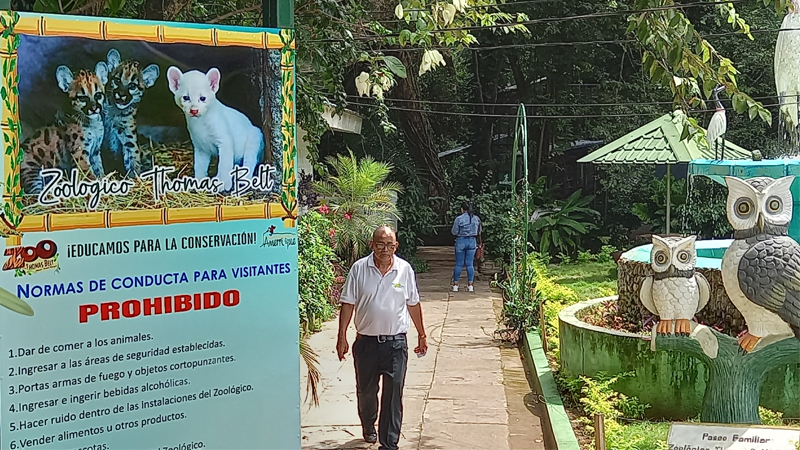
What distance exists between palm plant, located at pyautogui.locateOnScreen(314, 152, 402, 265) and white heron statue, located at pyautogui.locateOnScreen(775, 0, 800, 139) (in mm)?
8208

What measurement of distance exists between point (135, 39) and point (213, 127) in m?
0.43

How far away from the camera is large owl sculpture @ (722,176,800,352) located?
4.32 m

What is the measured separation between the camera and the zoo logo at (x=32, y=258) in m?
2.72

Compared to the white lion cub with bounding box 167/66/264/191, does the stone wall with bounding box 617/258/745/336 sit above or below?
below

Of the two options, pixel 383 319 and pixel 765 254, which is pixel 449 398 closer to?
pixel 383 319

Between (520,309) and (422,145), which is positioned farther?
(422,145)

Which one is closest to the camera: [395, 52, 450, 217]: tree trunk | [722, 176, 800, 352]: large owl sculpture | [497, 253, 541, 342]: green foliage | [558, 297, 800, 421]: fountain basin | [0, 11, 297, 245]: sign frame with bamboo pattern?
[0, 11, 297, 245]: sign frame with bamboo pattern

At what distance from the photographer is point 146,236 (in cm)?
299

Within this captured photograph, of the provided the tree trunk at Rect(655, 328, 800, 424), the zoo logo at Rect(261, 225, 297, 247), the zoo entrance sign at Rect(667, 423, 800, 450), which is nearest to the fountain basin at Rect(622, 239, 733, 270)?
the tree trunk at Rect(655, 328, 800, 424)

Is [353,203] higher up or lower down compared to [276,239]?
lower down

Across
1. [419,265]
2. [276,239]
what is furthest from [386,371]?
[419,265]

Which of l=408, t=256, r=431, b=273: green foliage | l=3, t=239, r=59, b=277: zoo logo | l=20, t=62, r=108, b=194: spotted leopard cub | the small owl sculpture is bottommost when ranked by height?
l=408, t=256, r=431, b=273: green foliage

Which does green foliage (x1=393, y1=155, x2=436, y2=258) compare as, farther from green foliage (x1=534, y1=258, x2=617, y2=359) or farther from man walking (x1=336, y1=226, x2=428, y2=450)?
man walking (x1=336, y1=226, x2=428, y2=450)

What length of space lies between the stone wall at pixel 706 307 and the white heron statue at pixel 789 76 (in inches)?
52.1
